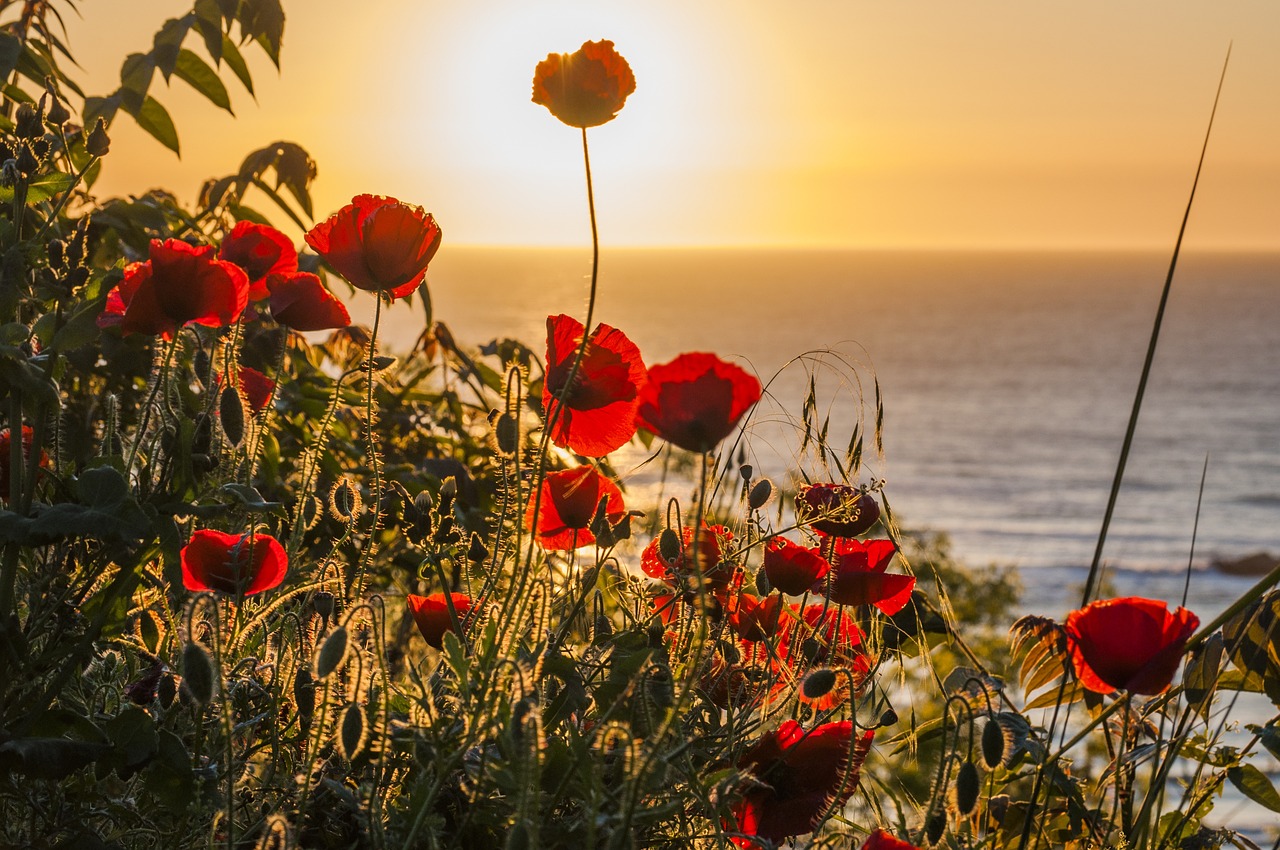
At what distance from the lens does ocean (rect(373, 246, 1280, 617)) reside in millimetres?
29984

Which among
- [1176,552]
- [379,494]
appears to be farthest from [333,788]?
[1176,552]

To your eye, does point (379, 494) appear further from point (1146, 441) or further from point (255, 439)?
point (1146, 441)

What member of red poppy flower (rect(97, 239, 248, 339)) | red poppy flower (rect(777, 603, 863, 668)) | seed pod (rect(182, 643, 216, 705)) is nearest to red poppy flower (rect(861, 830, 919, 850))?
red poppy flower (rect(777, 603, 863, 668))

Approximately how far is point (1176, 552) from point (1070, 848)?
37.1 meters

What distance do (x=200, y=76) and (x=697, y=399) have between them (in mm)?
1423

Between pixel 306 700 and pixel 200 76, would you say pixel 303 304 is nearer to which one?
pixel 306 700

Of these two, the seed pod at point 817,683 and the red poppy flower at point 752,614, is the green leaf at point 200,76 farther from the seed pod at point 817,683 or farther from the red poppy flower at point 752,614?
the seed pod at point 817,683

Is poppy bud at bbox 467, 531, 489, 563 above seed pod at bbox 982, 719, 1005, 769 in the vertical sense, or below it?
above

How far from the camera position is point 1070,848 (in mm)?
1149

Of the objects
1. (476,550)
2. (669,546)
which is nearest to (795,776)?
(669,546)

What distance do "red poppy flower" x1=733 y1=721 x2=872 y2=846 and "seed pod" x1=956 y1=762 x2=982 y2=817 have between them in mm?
202

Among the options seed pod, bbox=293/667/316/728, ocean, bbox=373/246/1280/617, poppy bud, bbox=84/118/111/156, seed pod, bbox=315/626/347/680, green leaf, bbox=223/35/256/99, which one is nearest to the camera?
seed pod, bbox=315/626/347/680

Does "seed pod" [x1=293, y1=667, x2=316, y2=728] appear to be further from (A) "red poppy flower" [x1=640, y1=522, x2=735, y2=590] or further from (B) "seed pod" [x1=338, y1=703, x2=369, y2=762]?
(A) "red poppy flower" [x1=640, y1=522, x2=735, y2=590]

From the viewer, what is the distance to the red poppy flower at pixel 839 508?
1088 mm
